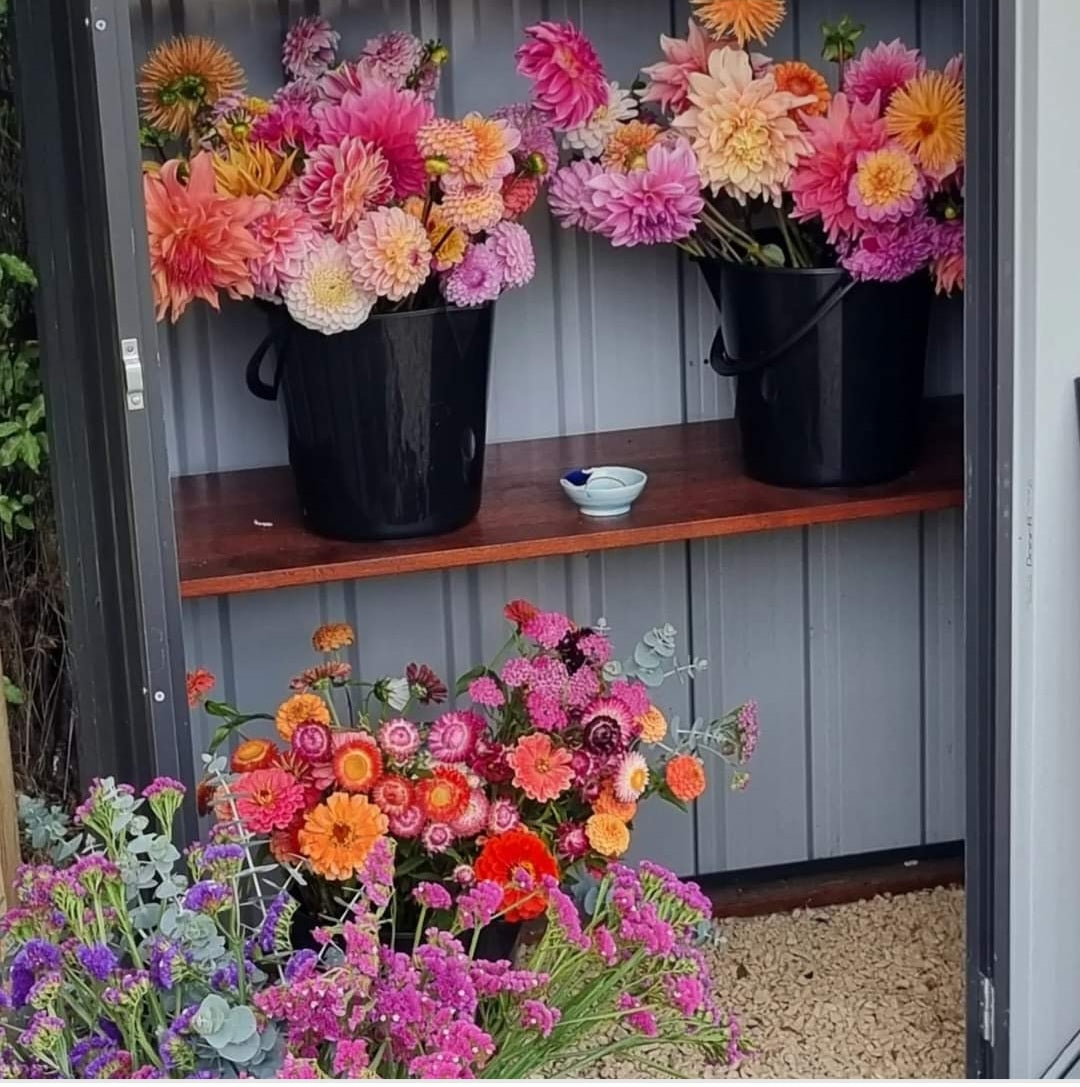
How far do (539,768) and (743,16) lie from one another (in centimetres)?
87

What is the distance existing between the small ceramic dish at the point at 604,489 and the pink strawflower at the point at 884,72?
491mm

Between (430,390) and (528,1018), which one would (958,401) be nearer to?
(430,390)

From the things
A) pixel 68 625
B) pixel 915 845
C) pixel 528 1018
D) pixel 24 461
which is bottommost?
pixel 915 845

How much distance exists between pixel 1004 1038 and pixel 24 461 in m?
1.19

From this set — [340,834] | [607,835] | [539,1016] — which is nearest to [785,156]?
[607,835]

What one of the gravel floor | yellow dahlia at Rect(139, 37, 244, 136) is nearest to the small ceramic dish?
yellow dahlia at Rect(139, 37, 244, 136)

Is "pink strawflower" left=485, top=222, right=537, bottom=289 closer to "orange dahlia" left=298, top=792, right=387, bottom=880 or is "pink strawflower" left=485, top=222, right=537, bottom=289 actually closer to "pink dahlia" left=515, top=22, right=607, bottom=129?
"pink dahlia" left=515, top=22, right=607, bottom=129

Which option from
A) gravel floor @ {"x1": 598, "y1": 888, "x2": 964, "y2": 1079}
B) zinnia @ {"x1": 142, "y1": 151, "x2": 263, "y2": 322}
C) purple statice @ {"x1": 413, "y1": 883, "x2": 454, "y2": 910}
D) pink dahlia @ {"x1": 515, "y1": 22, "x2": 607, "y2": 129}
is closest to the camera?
purple statice @ {"x1": 413, "y1": 883, "x2": 454, "y2": 910}

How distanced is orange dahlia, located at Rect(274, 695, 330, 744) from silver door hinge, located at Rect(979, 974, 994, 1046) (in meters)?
Result: 0.77

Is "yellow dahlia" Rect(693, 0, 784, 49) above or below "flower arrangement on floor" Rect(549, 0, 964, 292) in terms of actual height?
above

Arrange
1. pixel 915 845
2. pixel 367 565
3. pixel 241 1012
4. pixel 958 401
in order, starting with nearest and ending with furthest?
pixel 241 1012 → pixel 367 565 → pixel 958 401 → pixel 915 845

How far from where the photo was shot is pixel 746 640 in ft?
7.91

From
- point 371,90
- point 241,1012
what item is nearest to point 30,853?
point 241,1012

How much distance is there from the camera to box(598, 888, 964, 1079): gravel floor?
2.13 meters
